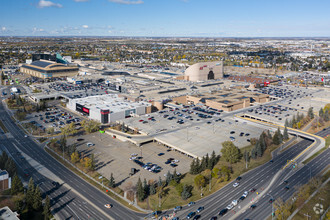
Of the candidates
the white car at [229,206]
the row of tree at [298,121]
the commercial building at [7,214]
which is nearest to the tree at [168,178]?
the white car at [229,206]

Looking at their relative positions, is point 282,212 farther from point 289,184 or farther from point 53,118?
point 53,118

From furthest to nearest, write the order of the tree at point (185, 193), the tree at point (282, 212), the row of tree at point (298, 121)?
the row of tree at point (298, 121), the tree at point (185, 193), the tree at point (282, 212)

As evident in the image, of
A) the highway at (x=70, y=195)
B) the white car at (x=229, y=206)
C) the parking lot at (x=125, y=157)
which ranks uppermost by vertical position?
the white car at (x=229, y=206)

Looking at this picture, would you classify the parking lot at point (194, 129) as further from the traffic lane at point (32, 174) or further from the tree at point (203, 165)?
the traffic lane at point (32, 174)

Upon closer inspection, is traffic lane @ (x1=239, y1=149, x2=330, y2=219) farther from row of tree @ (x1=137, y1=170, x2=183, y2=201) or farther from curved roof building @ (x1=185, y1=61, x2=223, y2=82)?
curved roof building @ (x1=185, y1=61, x2=223, y2=82)

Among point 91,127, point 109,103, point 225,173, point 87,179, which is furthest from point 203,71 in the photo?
point 87,179

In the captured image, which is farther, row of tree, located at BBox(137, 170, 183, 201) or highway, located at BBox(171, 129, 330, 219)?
row of tree, located at BBox(137, 170, 183, 201)

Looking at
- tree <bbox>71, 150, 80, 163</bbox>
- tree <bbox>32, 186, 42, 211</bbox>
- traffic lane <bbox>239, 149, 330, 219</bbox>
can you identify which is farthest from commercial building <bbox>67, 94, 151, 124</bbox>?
traffic lane <bbox>239, 149, 330, 219</bbox>
